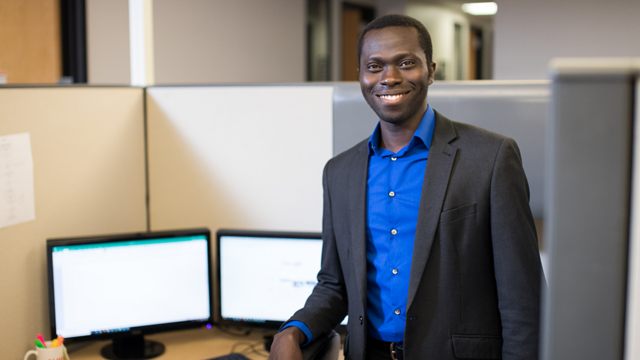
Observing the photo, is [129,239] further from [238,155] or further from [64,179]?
[238,155]

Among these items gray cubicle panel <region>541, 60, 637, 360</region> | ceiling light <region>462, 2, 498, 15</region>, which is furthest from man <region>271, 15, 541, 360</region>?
ceiling light <region>462, 2, 498, 15</region>

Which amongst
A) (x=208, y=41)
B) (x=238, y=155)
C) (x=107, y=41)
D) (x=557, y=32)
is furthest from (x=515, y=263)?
(x=208, y=41)

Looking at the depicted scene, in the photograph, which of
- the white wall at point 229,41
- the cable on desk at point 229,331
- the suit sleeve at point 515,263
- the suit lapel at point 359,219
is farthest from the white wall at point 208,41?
the suit sleeve at point 515,263

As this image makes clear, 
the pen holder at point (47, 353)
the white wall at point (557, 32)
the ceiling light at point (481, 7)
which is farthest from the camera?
the ceiling light at point (481, 7)

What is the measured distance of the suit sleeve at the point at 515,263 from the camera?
3.21ft

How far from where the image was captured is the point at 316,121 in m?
1.57

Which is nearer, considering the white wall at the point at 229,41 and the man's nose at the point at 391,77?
the man's nose at the point at 391,77

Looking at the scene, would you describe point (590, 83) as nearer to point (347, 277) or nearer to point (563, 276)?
point (563, 276)

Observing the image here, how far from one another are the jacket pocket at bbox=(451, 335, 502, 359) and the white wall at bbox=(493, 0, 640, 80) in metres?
3.28

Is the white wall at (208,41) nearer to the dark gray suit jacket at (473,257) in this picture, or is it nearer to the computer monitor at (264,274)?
the computer monitor at (264,274)

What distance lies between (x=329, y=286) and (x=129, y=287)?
58cm

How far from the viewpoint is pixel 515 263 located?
98 cm

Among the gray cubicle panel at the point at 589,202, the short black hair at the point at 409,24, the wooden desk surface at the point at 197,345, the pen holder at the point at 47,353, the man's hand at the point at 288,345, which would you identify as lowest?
the wooden desk surface at the point at 197,345

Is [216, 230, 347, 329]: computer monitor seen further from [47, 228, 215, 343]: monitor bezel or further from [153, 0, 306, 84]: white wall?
[153, 0, 306, 84]: white wall
